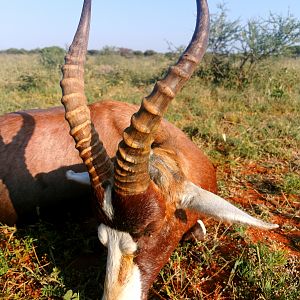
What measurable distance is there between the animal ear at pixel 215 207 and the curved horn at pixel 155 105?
50 centimetres

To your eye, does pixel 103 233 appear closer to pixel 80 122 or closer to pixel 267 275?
pixel 80 122

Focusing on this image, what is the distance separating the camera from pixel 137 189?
247 cm

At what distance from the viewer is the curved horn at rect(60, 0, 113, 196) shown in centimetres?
257

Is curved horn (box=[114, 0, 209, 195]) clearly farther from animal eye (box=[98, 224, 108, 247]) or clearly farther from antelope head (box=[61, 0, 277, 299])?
animal eye (box=[98, 224, 108, 247])

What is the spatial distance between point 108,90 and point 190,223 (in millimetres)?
9805

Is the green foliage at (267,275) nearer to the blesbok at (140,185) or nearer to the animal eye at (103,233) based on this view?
the blesbok at (140,185)

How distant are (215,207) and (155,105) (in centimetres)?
78

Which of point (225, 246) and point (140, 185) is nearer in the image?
point (140, 185)

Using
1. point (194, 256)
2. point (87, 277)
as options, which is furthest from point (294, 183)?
point (87, 277)

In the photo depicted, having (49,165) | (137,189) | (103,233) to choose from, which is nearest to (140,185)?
(137,189)

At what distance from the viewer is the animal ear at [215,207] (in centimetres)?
243

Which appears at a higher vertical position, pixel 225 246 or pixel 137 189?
pixel 137 189

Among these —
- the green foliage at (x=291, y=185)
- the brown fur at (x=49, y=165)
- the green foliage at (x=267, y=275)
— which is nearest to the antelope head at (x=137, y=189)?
the green foliage at (x=267, y=275)

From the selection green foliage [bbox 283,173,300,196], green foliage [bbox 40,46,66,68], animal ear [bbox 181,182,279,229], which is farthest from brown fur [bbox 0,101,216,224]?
green foliage [bbox 40,46,66,68]
